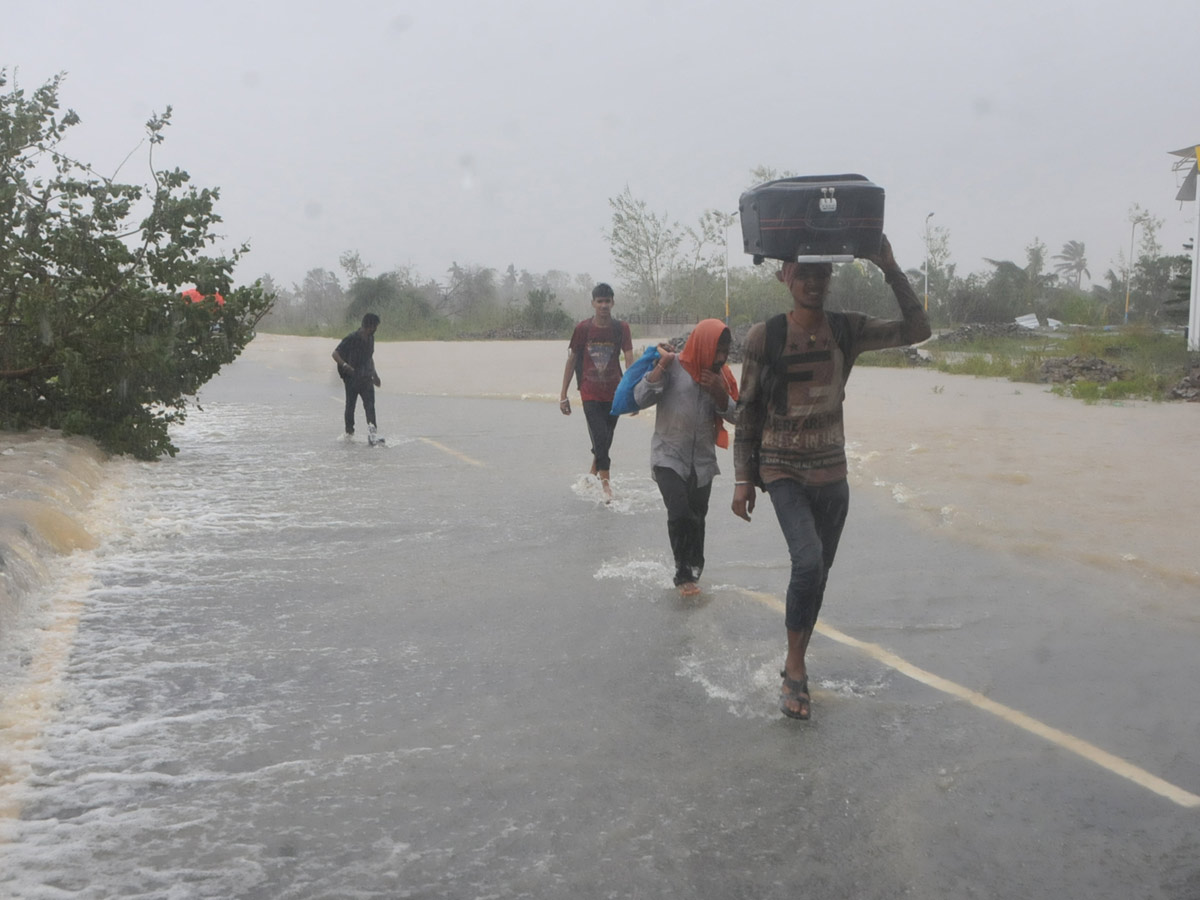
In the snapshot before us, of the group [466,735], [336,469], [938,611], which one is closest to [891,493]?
[938,611]

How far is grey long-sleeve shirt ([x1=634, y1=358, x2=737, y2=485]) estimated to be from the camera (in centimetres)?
722

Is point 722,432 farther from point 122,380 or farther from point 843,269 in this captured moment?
point 843,269

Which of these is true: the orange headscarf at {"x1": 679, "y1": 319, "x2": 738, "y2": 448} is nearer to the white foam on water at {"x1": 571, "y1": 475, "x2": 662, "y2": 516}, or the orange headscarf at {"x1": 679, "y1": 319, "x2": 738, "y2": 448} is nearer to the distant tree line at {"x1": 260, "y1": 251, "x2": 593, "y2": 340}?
the white foam on water at {"x1": 571, "y1": 475, "x2": 662, "y2": 516}

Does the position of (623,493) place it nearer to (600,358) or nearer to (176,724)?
(600,358)

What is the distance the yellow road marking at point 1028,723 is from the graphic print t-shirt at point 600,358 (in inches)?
169

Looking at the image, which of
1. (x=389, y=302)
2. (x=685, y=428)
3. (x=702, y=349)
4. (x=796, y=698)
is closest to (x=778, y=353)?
(x=796, y=698)

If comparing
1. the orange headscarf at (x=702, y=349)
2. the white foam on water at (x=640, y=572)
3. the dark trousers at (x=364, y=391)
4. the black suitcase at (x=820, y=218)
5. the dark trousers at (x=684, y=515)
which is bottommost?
the white foam on water at (x=640, y=572)

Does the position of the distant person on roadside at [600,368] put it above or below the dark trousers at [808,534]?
above

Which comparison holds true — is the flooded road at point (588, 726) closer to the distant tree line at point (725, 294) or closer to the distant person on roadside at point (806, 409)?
the distant person on roadside at point (806, 409)

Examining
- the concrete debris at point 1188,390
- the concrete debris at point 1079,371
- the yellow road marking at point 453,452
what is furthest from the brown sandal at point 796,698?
the concrete debris at point 1079,371

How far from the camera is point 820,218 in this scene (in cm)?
478

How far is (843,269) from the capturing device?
41.8m

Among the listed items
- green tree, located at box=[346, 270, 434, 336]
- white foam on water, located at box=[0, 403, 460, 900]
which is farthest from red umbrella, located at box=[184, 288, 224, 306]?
green tree, located at box=[346, 270, 434, 336]

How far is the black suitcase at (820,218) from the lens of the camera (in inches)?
187
